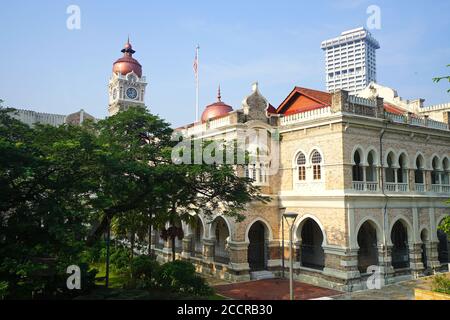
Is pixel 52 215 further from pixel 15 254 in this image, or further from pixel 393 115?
pixel 393 115

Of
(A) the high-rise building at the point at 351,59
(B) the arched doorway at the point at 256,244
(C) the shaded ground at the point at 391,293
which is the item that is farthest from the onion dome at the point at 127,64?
(A) the high-rise building at the point at 351,59

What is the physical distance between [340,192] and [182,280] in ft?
30.2

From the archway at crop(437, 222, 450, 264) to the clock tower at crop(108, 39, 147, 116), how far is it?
45.3 m

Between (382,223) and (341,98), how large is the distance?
7371mm

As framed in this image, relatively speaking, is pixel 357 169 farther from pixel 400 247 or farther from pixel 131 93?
pixel 131 93

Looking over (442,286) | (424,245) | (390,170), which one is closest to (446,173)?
(390,170)

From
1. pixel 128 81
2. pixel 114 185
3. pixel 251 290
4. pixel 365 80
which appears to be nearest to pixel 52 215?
pixel 114 185

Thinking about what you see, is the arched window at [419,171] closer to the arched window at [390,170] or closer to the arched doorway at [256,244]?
the arched window at [390,170]

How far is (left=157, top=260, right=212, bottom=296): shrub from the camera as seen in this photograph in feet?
59.1

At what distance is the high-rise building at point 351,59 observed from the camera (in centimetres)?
17988

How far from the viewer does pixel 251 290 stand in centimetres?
2002

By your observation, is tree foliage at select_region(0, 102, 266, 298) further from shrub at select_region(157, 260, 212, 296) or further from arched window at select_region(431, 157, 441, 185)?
arched window at select_region(431, 157, 441, 185)

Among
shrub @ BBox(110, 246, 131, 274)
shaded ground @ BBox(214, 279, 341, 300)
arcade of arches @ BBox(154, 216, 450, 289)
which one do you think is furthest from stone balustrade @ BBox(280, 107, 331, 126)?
shrub @ BBox(110, 246, 131, 274)

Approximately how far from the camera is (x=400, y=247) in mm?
26219
